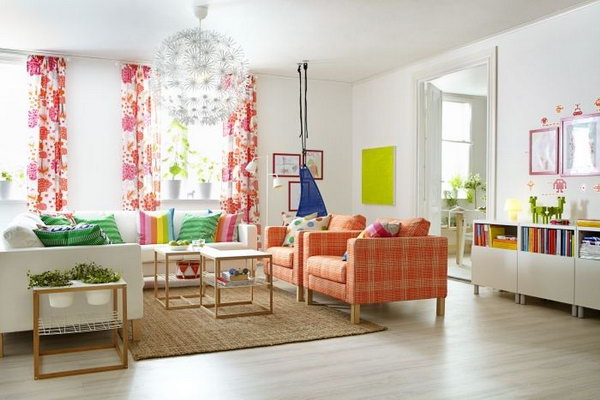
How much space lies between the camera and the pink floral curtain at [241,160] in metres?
7.82

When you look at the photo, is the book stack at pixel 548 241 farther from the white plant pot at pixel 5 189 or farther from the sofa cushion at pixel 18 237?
the white plant pot at pixel 5 189

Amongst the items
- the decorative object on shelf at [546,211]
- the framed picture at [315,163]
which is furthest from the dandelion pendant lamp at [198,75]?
the framed picture at [315,163]

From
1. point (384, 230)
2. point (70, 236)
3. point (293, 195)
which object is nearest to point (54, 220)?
point (70, 236)

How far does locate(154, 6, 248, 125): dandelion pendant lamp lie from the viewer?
15.1 feet

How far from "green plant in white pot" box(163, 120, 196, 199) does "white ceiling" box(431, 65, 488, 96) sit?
3.38 m

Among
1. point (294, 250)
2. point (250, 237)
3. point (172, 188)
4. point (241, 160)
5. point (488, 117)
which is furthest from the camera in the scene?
point (241, 160)

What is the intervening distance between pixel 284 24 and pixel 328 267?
8.32ft

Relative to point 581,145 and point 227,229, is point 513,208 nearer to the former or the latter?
point 581,145

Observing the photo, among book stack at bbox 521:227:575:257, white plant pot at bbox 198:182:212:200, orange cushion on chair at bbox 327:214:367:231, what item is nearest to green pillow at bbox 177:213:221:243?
white plant pot at bbox 198:182:212:200

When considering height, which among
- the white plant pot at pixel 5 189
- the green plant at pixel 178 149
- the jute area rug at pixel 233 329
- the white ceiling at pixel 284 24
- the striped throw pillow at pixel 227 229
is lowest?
the jute area rug at pixel 233 329

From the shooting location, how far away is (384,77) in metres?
7.98

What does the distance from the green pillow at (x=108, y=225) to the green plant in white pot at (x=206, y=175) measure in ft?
5.51

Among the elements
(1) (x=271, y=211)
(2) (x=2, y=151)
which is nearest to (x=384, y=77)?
(1) (x=271, y=211)

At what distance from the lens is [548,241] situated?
5.08 m
